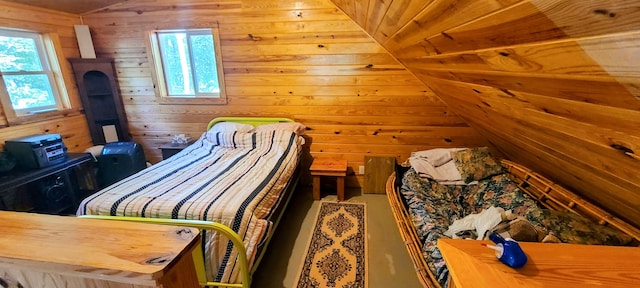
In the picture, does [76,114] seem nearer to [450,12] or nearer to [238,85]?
[238,85]

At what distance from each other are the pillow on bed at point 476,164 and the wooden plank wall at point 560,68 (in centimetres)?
94

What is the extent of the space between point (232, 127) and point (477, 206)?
2.52 meters

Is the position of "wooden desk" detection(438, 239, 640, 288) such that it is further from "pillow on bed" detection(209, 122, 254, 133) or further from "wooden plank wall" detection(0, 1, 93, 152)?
"wooden plank wall" detection(0, 1, 93, 152)

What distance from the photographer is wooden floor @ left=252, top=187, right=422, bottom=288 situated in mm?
1914

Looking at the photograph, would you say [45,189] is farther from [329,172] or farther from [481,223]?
[481,223]

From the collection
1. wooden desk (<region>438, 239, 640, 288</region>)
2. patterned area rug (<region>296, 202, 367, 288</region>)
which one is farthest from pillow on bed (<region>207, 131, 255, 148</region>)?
wooden desk (<region>438, 239, 640, 288</region>)

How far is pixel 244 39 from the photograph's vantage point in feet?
9.82

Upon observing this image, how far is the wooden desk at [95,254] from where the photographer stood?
1.82 feet

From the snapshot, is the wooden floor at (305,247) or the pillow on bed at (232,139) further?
the pillow on bed at (232,139)

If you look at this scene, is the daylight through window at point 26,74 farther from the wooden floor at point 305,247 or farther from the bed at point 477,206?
the bed at point 477,206

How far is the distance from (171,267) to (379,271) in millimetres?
1741

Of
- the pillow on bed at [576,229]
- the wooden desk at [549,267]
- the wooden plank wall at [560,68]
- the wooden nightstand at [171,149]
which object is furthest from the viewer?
the wooden nightstand at [171,149]

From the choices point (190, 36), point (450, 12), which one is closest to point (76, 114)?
point (190, 36)

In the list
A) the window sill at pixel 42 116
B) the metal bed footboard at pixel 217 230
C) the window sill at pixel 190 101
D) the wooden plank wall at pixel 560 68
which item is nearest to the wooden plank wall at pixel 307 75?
the window sill at pixel 190 101
